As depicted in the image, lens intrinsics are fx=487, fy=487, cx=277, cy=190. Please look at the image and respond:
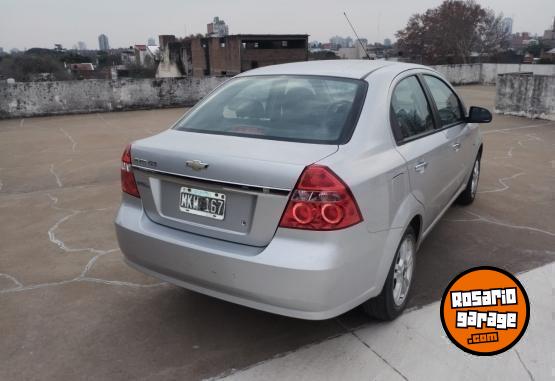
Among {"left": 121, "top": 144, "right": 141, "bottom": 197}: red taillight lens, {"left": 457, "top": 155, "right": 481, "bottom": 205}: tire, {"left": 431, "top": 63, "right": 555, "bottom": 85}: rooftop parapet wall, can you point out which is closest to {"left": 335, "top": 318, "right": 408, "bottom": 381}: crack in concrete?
{"left": 121, "top": 144, "right": 141, "bottom": 197}: red taillight lens

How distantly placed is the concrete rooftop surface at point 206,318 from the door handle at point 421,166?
2.97 feet

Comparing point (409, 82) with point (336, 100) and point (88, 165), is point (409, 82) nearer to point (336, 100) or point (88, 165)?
point (336, 100)

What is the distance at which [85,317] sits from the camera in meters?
3.18

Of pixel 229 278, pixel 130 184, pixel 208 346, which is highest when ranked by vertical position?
pixel 130 184

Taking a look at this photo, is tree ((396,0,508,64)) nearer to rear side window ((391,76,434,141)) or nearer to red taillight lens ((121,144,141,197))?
rear side window ((391,76,434,141))

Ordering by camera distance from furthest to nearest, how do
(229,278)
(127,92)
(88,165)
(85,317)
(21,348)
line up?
1. (127,92)
2. (88,165)
3. (85,317)
4. (21,348)
5. (229,278)

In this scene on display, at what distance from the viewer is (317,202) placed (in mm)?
2336

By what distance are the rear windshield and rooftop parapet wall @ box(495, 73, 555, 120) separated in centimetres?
997

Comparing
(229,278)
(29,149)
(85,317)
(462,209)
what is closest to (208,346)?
(229,278)

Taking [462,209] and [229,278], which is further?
[462,209]

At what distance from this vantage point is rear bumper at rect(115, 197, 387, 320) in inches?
92.5

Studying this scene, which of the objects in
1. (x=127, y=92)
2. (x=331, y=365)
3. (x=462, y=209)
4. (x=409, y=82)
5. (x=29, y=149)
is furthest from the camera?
(x=127, y=92)

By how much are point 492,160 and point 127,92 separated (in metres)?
10.4

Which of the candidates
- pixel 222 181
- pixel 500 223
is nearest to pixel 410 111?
pixel 222 181
